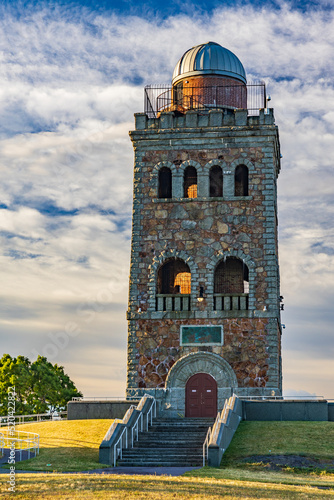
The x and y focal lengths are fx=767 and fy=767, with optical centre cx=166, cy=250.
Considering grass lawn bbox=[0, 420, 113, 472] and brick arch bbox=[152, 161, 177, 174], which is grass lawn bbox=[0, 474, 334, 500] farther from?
brick arch bbox=[152, 161, 177, 174]

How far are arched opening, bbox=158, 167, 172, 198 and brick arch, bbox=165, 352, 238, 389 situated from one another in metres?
8.23

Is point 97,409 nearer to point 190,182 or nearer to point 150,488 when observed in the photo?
point 190,182

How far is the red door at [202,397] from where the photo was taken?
3359cm

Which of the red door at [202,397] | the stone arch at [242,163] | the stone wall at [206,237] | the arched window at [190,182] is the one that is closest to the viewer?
the red door at [202,397]

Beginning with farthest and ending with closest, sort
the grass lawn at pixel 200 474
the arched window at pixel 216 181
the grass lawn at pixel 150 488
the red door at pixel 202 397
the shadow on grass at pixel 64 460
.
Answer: the arched window at pixel 216 181, the red door at pixel 202 397, the shadow on grass at pixel 64 460, the grass lawn at pixel 200 474, the grass lawn at pixel 150 488

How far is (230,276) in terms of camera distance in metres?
36.6

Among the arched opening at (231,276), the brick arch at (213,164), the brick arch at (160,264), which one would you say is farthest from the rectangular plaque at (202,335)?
the brick arch at (213,164)

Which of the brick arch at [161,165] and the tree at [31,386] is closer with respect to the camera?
the brick arch at [161,165]

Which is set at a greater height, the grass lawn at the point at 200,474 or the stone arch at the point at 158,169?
the stone arch at the point at 158,169

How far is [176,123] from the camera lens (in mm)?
37094

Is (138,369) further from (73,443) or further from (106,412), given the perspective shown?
(73,443)

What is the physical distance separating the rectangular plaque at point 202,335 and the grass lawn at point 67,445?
225 inches

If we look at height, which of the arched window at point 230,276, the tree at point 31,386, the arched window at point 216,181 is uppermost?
the arched window at point 216,181

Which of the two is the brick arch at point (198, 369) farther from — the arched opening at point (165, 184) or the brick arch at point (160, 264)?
the arched opening at point (165, 184)
